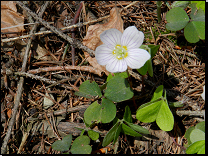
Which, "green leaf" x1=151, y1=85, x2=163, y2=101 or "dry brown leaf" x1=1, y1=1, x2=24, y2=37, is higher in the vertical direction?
"dry brown leaf" x1=1, y1=1, x2=24, y2=37

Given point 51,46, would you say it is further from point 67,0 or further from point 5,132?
point 5,132

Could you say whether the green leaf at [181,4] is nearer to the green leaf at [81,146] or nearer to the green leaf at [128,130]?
the green leaf at [128,130]

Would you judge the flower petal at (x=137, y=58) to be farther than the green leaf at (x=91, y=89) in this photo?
No

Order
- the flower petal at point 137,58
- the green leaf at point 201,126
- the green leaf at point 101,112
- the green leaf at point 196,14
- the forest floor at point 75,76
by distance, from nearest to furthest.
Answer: the flower petal at point 137,58
the green leaf at point 101,112
the green leaf at point 201,126
the forest floor at point 75,76
the green leaf at point 196,14

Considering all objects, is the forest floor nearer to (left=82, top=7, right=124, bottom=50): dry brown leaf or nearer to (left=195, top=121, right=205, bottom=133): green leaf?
(left=82, top=7, right=124, bottom=50): dry brown leaf

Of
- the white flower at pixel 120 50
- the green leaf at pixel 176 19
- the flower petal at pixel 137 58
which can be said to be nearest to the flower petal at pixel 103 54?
the white flower at pixel 120 50

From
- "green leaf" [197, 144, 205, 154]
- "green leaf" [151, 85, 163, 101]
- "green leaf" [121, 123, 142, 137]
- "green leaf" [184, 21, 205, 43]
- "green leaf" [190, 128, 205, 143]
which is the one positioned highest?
"green leaf" [184, 21, 205, 43]

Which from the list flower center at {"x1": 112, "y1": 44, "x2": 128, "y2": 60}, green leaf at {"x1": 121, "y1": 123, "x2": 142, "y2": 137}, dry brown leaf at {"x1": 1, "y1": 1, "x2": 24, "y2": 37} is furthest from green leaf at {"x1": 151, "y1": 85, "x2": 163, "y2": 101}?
dry brown leaf at {"x1": 1, "y1": 1, "x2": 24, "y2": 37}
